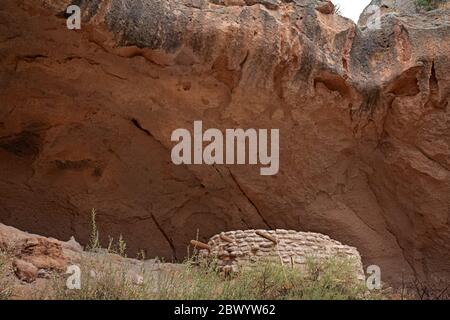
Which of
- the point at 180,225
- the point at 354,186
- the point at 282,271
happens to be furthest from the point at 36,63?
the point at 354,186

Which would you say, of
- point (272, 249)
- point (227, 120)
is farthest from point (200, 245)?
point (227, 120)

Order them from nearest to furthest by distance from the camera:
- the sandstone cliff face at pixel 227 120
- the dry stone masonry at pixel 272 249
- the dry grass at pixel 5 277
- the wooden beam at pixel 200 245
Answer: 1. the dry grass at pixel 5 277
2. the dry stone masonry at pixel 272 249
3. the sandstone cliff face at pixel 227 120
4. the wooden beam at pixel 200 245

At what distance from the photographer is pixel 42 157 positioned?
6570 mm

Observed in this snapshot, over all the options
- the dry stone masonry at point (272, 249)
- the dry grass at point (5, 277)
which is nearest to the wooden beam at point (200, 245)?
the dry stone masonry at point (272, 249)

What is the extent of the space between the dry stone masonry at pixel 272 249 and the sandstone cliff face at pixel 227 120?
1.13m

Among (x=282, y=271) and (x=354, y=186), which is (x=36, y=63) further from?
(x=354, y=186)

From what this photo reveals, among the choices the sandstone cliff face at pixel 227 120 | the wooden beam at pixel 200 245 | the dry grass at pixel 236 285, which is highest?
the sandstone cliff face at pixel 227 120

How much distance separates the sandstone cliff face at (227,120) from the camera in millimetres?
5766

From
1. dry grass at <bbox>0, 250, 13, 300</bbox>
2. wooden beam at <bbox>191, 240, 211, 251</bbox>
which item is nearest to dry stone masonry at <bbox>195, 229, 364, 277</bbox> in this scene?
wooden beam at <bbox>191, 240, 211, 251</bbox>

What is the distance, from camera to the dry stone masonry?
5.49 meters

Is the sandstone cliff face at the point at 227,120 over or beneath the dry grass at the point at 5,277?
over

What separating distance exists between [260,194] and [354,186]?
1.09 meters

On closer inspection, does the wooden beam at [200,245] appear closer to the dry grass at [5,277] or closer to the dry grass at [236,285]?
the dry grass at [236,285]

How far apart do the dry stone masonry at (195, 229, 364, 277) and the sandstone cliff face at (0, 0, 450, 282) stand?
1128mm
